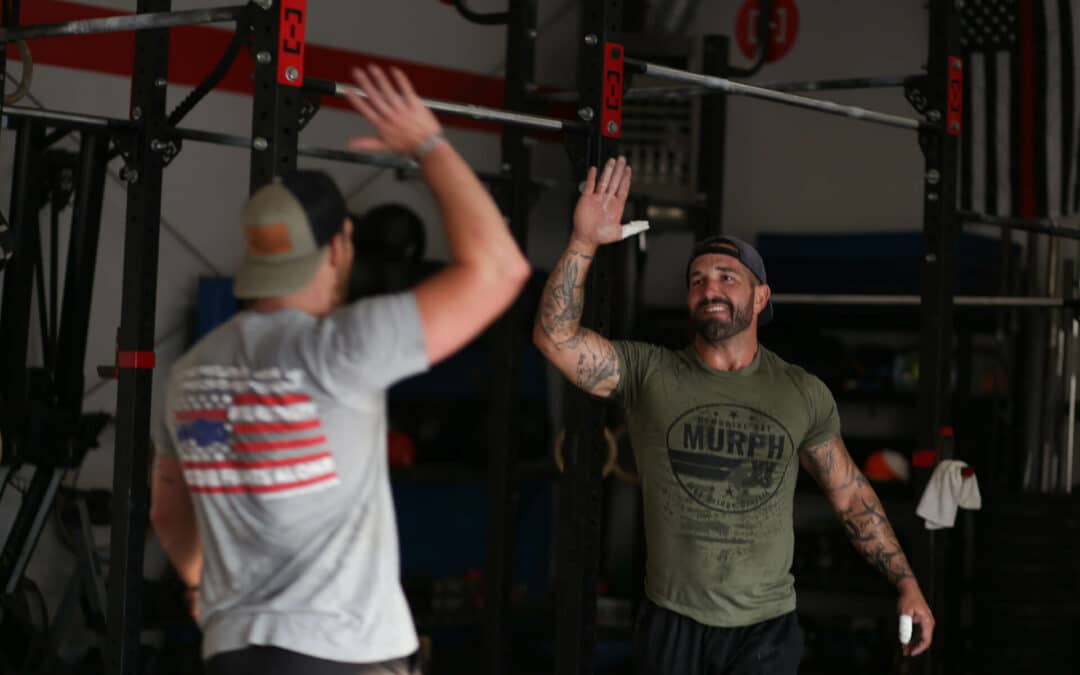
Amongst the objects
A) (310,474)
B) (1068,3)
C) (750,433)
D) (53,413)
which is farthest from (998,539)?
(310,474)

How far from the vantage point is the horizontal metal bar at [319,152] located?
427 centimetres

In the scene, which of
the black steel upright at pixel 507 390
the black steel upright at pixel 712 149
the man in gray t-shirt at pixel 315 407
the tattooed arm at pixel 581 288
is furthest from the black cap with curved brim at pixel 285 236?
the black steel upright at pixel 712 149

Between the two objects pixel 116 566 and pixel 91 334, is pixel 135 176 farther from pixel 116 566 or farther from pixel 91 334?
pixel 91 334

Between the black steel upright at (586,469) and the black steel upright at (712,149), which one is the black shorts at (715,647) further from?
the black steel upright at (712,149)

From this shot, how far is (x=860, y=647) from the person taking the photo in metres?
6.71

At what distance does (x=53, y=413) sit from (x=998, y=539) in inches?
159

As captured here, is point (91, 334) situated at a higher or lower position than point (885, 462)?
higher

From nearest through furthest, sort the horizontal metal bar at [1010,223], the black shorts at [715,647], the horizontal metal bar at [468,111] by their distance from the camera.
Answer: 1. the horizontal metal bar at [468,111]
2. the black shorts at [715,647]
3. the horizontal metal bar at [1010,223]

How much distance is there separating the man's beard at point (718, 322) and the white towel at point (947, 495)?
4.61 feet

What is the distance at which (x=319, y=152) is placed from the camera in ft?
15.9

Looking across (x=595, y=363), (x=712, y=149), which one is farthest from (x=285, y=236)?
(x=712, y=149)

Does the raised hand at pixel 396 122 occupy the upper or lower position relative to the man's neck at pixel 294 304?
upper

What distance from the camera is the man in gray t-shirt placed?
2025 mm

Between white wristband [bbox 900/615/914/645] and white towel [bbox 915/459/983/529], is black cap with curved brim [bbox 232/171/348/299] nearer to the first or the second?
white wristband [bbox 900/615/914/645]
